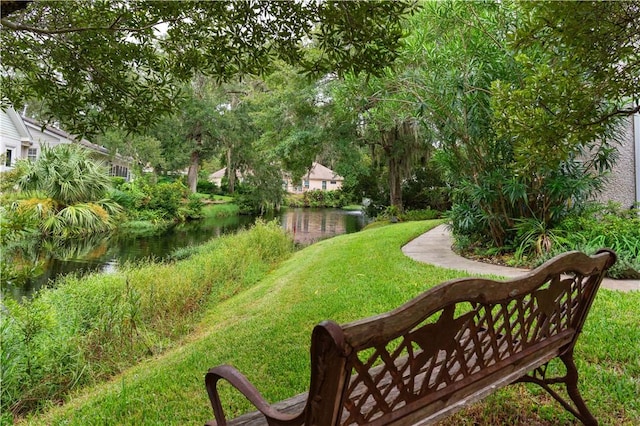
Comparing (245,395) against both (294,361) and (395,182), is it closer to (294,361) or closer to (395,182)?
(294,361)

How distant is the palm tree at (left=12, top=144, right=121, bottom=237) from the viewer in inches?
501

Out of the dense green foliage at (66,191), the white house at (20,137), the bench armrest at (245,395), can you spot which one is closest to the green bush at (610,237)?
the bench armrest at (245,395)

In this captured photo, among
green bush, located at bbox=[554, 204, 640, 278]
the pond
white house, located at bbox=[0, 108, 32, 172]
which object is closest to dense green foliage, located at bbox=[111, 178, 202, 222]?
the pond

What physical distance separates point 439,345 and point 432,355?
5cm

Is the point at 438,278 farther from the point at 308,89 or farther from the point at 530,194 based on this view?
the point at 308,89

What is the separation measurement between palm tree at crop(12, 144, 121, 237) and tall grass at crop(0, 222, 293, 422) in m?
8.58

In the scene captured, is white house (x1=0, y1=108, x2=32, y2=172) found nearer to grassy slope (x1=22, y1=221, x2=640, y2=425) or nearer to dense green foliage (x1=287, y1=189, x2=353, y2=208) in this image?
grassy slope (x1=22, y1=221, x2=640, y2=425)

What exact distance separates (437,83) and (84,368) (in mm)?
6018

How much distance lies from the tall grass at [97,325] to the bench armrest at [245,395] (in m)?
2.31

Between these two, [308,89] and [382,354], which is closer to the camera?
[382,354]

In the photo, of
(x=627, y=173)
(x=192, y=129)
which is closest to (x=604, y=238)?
(x=627, y=173)

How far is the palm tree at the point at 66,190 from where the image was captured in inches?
501

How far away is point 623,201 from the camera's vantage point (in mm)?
7148

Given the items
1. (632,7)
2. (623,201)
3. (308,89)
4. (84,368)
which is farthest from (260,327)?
(308,89)
